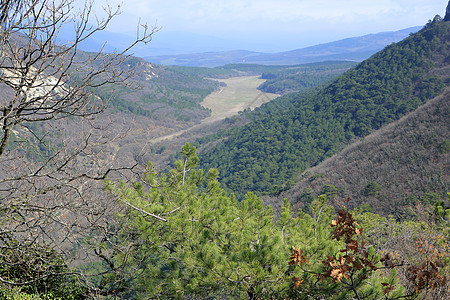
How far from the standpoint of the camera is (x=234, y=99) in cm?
10531

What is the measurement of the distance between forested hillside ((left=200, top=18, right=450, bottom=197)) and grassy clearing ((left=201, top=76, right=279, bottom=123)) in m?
36.1

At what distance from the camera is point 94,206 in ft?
13.5

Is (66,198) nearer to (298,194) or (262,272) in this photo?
(262,272)

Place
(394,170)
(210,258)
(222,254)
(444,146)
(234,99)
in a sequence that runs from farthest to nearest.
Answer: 1. (234,99)
2. (394,170)
3. (444,146)
4. (222,254)
5. (210,258)

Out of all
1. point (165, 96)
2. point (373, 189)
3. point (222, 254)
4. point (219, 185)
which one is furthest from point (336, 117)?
point (165, 96)

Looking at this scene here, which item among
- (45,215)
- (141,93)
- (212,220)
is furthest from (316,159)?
(141,93)

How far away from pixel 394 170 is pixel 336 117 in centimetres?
2279

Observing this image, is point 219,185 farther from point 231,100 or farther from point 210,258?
point 231,100

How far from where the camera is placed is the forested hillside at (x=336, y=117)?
39812mm

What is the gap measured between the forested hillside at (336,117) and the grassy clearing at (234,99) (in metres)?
36.1

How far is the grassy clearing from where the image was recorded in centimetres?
9188

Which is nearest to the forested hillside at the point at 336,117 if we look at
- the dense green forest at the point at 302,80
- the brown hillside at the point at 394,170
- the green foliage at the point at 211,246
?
the brown hillside at the point at 394,170

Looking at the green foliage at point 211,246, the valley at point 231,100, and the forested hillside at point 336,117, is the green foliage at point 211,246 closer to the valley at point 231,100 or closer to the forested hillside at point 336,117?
the forested hillside at point 336,117

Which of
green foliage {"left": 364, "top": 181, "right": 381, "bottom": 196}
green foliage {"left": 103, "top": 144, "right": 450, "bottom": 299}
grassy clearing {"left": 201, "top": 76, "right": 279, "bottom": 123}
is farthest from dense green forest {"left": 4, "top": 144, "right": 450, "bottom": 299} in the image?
grassy clearing {"left": 201, "top": 76, "right": 279, "bottom": 123}
